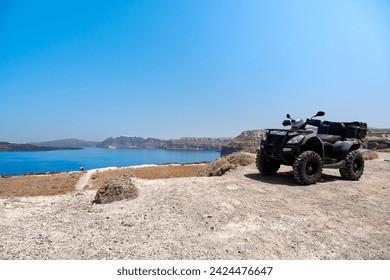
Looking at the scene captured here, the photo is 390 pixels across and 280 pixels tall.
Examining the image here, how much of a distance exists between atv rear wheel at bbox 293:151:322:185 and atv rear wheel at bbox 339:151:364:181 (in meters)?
2.15

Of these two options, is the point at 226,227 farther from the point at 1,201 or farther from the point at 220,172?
the point at 220,172

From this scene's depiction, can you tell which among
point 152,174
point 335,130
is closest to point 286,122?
point 335,130

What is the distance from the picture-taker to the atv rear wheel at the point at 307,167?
10781 mm

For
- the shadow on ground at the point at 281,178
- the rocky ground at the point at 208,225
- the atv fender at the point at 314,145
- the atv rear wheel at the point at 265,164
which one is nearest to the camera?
the rocky ground at the point at 208,225

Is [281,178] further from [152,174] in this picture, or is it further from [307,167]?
[152,174]

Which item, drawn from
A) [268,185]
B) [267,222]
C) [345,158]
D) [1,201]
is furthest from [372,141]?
[1,201]

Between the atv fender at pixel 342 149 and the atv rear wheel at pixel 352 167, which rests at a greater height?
the atv fender at pixel 342 149

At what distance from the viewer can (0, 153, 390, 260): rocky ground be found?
17.2ft

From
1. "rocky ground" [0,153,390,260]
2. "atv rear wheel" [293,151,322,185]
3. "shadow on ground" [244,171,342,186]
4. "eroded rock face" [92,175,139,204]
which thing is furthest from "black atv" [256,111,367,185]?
"eroded rock face" [92,175,139,204]

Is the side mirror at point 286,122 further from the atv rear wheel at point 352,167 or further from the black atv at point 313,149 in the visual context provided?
the atv rear wheel at point 352,167

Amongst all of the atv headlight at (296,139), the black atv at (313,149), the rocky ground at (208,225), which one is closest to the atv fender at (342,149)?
the black atv at (313,149)

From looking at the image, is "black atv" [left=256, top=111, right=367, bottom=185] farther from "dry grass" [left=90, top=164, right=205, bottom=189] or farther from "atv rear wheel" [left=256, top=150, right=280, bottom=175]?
"dry grass" [left=90, top=164, right=205, bottom=189]

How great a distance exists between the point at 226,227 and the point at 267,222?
3.79 feet

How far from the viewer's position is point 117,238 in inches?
226
